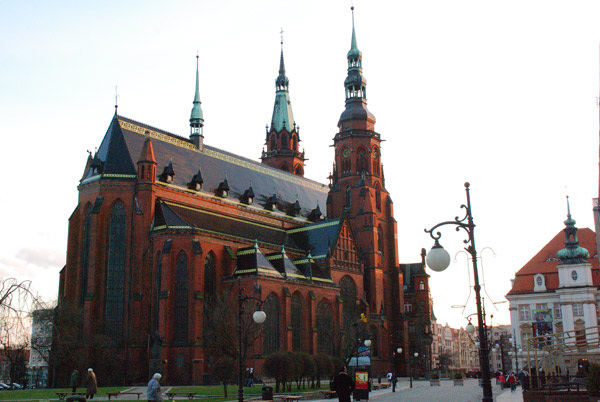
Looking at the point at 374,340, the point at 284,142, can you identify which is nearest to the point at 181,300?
the point at 374,340

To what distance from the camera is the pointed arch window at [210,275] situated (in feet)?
210

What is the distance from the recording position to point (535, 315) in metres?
79.6

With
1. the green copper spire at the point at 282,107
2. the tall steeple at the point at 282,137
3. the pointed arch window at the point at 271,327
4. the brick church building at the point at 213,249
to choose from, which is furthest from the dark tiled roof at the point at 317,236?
the green copper spire at the point at 282,107

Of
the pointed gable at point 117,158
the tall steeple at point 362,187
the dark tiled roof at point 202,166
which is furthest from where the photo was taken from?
the tall steeple at point 362,187

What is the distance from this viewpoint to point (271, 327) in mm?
64500

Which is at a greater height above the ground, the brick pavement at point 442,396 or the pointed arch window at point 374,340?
the pointed arch window at point 374,340

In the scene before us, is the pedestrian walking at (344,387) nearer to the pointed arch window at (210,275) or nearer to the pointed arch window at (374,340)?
the pointed arch window at (210,275)

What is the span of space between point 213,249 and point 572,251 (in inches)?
1669

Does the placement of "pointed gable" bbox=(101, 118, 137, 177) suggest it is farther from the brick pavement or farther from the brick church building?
the brick pavement

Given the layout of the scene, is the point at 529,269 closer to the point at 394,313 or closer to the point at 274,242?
the point at 394,313

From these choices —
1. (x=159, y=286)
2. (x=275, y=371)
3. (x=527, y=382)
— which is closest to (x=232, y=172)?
(x=159, y=286)

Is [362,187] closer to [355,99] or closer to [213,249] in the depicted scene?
[355,99]

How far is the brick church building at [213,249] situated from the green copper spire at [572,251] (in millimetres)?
20896

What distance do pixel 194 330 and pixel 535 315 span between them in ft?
143
